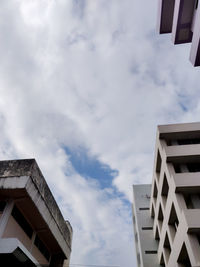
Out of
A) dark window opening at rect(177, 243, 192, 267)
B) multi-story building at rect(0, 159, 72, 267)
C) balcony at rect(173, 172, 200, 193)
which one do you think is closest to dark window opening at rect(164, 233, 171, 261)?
dark window opening at rect(177, 243, 192, 267)

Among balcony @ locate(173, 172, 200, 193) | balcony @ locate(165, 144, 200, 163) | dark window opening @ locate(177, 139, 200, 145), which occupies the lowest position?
balcony @ locate(173, 172, 200, 193)

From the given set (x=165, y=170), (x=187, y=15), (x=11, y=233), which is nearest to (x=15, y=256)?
(x=11, y=233)

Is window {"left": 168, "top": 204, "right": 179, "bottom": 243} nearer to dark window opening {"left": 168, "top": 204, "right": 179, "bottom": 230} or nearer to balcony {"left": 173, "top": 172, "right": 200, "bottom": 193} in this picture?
dark window opening {"left": 168, "top": 204, "right": 179, "bottom": 230}

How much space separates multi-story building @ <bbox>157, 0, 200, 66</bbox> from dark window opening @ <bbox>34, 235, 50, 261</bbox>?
12.6 metres

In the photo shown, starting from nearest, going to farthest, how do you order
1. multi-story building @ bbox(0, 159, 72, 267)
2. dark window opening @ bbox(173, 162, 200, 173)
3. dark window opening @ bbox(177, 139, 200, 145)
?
multi-story building @ bbox(0, 159, 72, 267)
dark window opening @ bbox(173, 162, 200, 173)
dark window opening @ bbox(177, 139, 200, 145)

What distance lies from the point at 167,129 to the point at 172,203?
18.8 feet

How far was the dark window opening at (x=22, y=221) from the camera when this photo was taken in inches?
393

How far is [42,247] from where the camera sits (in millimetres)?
12602

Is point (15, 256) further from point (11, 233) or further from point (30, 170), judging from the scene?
point (30, 170)

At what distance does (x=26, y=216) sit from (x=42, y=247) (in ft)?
10.4

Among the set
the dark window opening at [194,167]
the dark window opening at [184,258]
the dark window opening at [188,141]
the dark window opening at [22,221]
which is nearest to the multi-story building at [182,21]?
the dark window opening at [188,141]

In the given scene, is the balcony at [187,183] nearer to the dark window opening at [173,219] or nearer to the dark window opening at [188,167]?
the dark window opening at [188,167]

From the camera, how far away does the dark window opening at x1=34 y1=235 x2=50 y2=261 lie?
11.9 m

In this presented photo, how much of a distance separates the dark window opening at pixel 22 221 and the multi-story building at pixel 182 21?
35.8 ft
